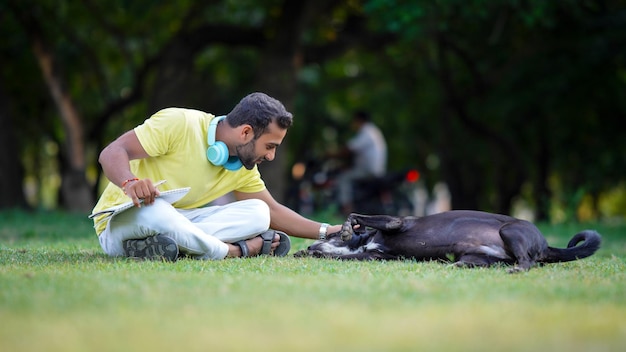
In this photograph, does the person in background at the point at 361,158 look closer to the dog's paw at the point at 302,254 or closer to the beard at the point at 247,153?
the dog's paw at the point at 302,254

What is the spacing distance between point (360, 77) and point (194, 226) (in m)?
18.1

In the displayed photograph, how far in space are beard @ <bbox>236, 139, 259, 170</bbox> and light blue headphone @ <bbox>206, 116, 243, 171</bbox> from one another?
65 mm

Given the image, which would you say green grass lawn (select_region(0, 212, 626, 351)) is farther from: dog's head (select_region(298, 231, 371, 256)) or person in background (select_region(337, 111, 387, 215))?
person in background (select_region(337, 111, 387, 215))

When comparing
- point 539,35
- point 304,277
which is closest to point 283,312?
point 304,277

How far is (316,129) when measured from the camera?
993 inches

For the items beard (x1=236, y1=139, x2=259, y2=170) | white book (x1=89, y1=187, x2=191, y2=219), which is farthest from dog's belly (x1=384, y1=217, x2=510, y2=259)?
white book (x1=89, y1=187, x2=191, y2=219)

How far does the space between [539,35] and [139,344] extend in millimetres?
16650

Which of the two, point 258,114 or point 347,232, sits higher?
point 258,114

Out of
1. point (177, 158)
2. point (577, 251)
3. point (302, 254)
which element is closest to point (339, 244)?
point (302, 254)

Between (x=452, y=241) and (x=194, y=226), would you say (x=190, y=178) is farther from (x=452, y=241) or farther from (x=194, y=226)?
(x=452, y=241)

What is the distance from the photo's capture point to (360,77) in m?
24.1

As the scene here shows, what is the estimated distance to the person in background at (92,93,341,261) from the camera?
6.24m

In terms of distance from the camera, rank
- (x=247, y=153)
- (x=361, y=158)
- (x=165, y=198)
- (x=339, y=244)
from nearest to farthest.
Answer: (x=165, y=198) < (x=247, y=153) < (x=339, y=244) < (x=361, y=158)

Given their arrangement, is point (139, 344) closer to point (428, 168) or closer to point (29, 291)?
point (29, 291)
